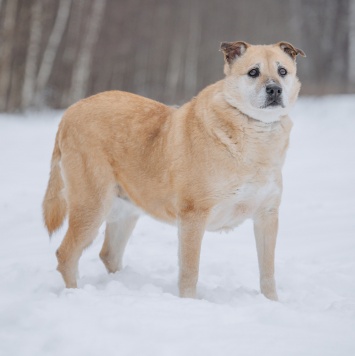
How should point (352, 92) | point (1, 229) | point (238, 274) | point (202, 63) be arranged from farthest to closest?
1. point (202, 63)
2. point (352, 92)
3. point (1, 229)
4. point (238, 274)

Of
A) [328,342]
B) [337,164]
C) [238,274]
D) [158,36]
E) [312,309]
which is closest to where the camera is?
[328,342]

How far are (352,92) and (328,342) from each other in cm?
1729

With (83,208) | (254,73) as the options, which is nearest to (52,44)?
(83,208)

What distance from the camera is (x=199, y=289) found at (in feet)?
13.5

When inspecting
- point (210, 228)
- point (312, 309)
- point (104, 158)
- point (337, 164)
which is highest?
point (104, 158)

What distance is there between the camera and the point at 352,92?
18672mm

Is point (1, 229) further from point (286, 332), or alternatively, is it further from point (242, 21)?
point (242, 21)

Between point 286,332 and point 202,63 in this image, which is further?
point 202,63

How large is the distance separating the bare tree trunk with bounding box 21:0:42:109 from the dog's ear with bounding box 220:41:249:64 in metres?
14.0

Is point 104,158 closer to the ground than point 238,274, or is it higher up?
higher up

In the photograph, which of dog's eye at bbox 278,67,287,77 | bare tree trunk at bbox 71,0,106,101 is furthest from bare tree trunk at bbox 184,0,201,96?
dog's eye at bbox 278,67,287,77

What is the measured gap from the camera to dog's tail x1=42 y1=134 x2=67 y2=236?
4418mm

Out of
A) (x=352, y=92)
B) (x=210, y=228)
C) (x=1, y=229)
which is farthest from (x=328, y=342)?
(x=352, y=92)

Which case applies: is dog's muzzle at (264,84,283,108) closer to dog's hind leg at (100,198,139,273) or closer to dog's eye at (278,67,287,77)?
dog's eye at (278,67,287,77)
